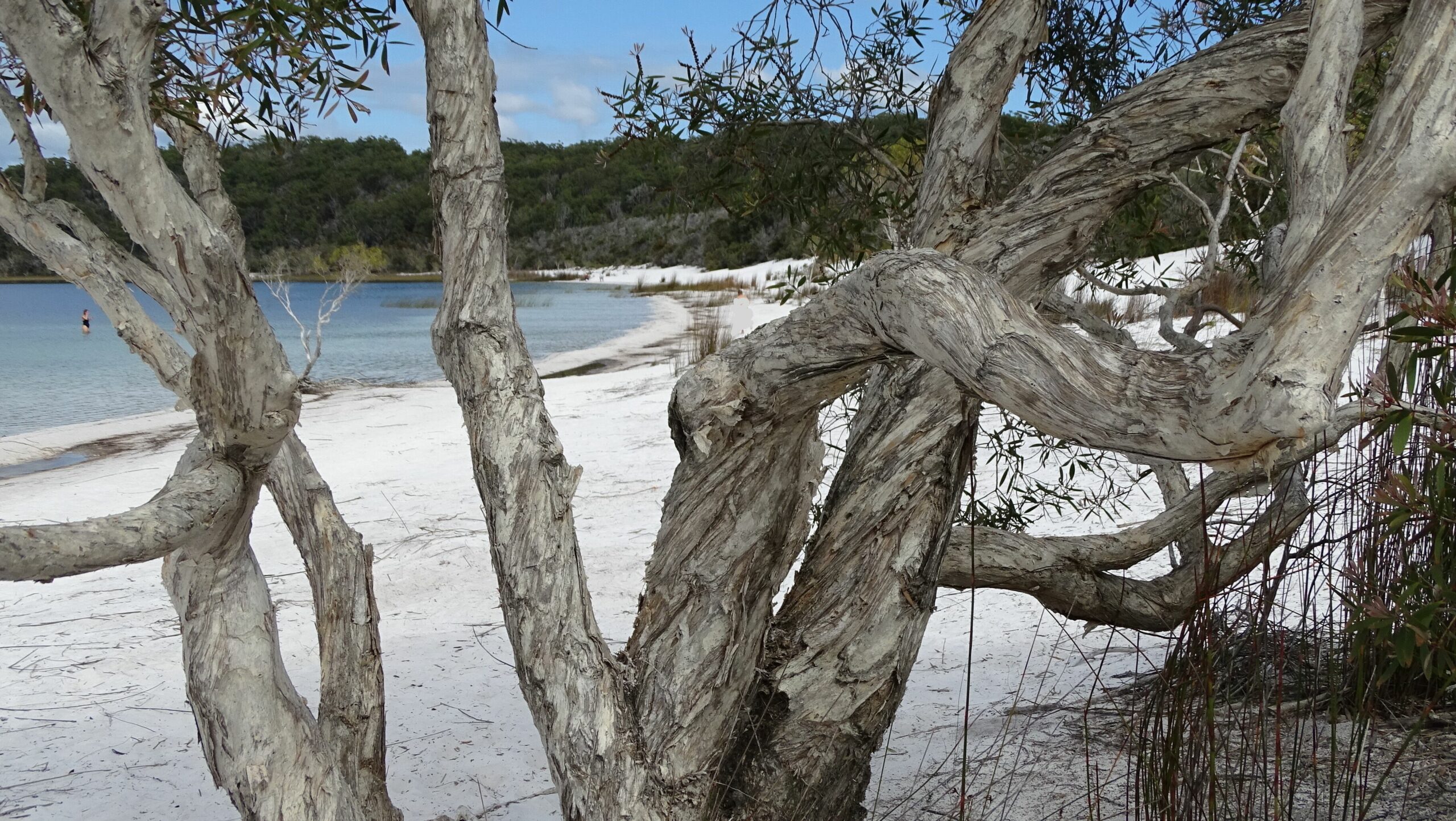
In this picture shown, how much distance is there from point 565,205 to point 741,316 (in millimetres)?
31988

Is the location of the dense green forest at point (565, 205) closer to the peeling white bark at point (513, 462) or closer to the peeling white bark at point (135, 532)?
the peeling white bark at point (513, 462)

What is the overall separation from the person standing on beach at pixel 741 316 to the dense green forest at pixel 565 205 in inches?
67.6

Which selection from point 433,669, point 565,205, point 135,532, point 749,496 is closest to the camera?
point 135,532

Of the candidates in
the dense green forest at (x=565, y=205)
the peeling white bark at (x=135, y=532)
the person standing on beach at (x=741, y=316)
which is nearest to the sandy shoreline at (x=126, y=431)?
the person standing on beach at (x=741, y=316)

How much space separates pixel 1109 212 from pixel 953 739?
179 centimetres

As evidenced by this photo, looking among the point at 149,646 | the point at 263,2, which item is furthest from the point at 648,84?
the point at 149,646

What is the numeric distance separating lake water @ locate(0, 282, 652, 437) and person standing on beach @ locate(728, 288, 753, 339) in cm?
250

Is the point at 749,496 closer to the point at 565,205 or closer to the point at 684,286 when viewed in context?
the point at 684,286

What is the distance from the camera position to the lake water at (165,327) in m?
14.0

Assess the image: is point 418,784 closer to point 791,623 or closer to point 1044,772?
point 791,623

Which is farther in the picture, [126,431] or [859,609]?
[126,431]

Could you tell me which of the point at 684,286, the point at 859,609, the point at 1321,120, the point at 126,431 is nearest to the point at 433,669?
the point at 859,609

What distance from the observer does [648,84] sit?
10.9 feet

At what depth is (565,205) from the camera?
169ft
